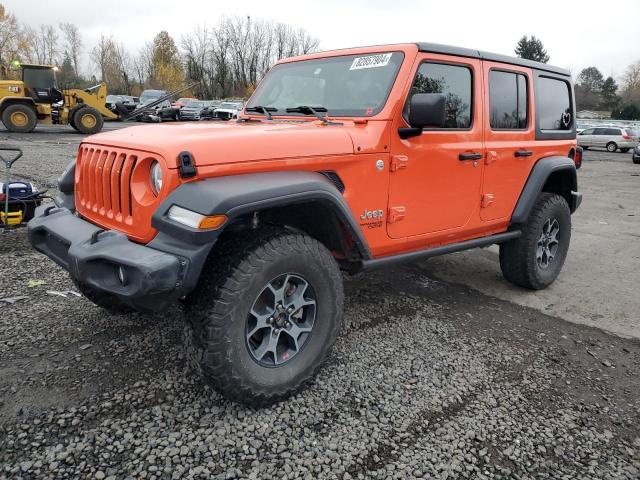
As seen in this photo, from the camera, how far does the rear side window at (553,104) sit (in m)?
4.38

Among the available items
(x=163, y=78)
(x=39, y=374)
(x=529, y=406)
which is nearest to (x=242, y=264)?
(x=39, y=374)

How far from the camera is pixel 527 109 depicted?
4211 mm

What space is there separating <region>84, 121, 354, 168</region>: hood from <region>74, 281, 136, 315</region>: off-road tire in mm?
1041

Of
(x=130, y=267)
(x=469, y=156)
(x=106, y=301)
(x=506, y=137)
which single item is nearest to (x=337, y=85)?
(x=469, y=156)

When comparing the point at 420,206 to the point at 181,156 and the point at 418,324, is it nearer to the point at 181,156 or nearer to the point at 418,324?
the point at 418,324

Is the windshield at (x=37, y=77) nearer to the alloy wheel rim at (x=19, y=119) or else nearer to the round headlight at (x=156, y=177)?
the alloy wheel rim at (x=19, y=119)

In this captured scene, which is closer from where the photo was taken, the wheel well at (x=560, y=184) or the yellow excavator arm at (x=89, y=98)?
the wheel well at (x=560, y=184)

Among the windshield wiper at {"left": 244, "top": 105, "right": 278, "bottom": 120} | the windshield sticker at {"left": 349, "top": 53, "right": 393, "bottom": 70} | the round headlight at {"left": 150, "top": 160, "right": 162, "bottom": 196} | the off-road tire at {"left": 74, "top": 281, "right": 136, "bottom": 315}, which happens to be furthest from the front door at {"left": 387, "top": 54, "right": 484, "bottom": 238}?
the off-road tire at {"left": 74, "top": 281, "right": 136, "bottom": 315}

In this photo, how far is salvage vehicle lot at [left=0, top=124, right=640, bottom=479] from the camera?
2293 mm

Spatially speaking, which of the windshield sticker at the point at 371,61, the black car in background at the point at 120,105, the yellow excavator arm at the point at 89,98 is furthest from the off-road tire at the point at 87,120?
the windshield sticker at the point at 371,61

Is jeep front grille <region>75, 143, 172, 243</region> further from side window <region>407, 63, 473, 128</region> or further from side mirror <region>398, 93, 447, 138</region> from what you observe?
side window <region>407, 63, 473, 128</region>

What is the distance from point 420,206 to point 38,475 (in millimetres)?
2526

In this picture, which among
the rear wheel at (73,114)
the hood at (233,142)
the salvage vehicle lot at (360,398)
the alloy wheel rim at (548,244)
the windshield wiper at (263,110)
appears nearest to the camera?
the salvage vehicle lot at (360,398)

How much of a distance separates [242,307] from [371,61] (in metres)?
1.94
